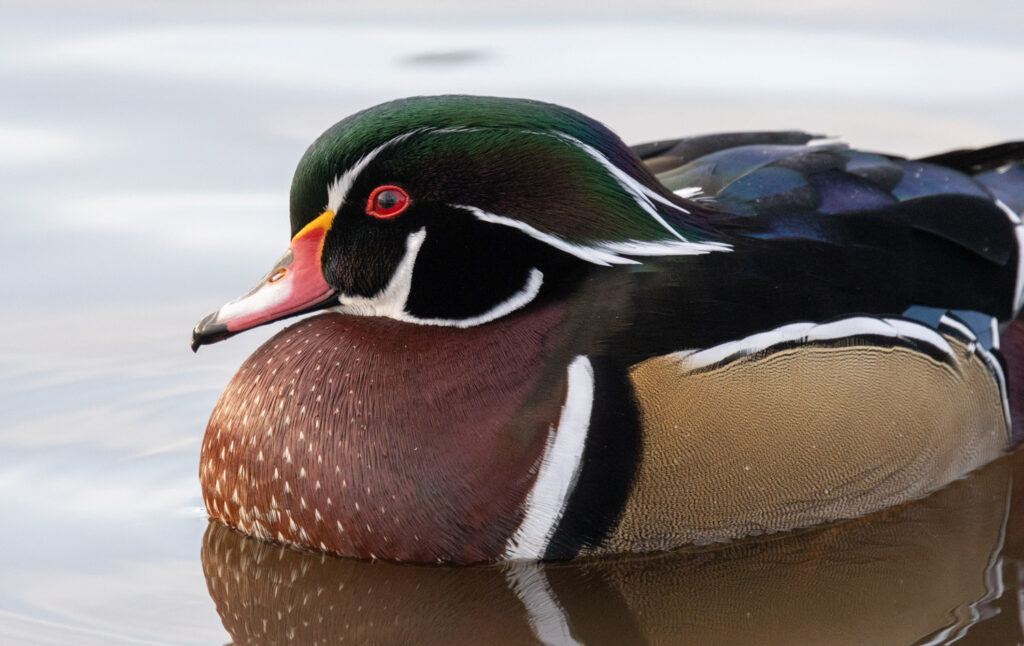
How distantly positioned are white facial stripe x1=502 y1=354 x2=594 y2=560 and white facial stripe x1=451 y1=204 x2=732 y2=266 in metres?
0.33

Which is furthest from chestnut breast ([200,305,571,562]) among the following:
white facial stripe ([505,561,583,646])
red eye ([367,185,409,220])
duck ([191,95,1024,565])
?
red eye ([367,185,409,220])

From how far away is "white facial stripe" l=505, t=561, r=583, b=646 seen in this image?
5.02 meters

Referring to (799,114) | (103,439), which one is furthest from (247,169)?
(799,114)

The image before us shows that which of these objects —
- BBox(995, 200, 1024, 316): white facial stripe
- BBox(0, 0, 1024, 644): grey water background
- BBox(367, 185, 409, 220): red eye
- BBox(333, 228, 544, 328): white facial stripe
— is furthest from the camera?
BBox(995, 200, 1024, 316): white facial stripe

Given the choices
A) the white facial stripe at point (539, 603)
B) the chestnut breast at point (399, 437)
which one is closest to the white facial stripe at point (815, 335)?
the chestnut breast at point (399, 437)

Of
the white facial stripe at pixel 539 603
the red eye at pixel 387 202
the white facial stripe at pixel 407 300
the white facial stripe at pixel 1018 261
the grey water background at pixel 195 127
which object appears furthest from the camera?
the white facial stripe at pixel 1018 261

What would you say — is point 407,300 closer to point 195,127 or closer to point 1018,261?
point 1018,261

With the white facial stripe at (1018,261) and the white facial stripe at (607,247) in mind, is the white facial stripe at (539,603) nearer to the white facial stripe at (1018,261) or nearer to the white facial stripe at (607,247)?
the white facial stripe at (607,247)

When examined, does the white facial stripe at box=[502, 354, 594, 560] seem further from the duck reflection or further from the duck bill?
the duck bill

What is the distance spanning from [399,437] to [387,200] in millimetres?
704

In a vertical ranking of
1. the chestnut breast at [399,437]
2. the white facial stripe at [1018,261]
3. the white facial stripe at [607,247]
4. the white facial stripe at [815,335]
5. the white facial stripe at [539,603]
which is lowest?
the white facial stripe at [539,603]

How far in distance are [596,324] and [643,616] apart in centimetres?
87

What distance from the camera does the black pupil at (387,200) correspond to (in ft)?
17.0

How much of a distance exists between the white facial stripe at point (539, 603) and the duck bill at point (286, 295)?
102 cm
